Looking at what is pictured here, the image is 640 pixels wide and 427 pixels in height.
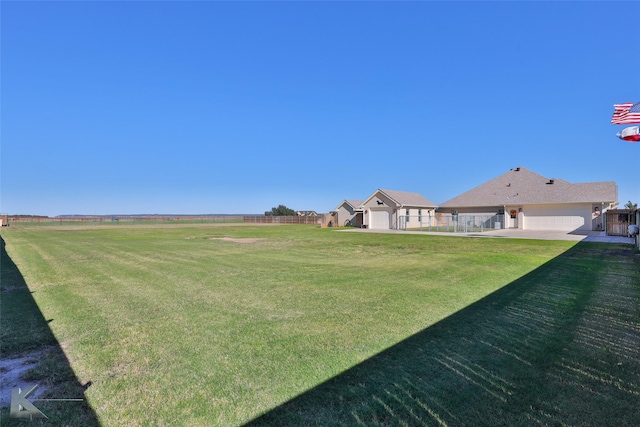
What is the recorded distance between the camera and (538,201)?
2609 centimetres

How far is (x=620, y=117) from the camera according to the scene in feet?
26.6

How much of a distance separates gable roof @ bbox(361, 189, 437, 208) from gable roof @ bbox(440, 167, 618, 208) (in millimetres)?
2099

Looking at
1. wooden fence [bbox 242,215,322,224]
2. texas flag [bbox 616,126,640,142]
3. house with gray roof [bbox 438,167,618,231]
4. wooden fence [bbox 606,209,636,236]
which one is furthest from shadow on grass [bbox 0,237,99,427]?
wooden fence [bbox 242,215,322,224]

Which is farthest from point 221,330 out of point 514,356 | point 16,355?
point 514,356

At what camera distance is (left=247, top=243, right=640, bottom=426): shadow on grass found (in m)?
2.34

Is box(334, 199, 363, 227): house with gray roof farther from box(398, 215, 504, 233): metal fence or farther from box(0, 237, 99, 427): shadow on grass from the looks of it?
box(0, 237, 99, 427): shadow on grass

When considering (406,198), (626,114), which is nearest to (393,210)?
(406,198)

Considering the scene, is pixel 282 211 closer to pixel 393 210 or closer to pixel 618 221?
pixel 393 210

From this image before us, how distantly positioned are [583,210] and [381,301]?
27.6 meters

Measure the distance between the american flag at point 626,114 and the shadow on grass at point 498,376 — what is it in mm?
5700

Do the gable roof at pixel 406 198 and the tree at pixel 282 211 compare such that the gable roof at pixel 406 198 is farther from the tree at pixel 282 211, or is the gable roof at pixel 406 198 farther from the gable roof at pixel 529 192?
the tree at pixel 282 211

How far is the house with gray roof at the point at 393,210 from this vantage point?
102 ft

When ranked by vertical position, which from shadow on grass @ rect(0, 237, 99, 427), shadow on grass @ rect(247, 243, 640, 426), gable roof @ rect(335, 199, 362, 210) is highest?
gable roof @ rect(335, 199, 362, 210)

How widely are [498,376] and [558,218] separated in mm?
29003
